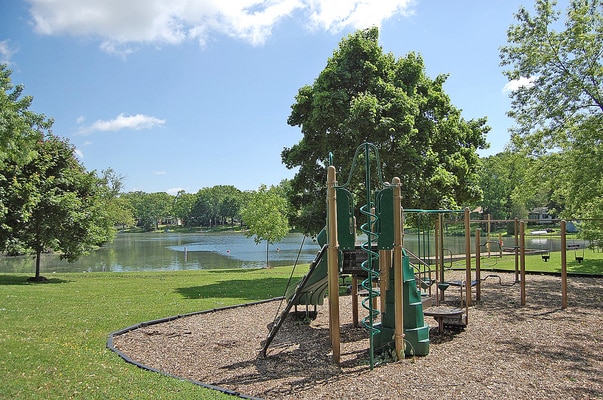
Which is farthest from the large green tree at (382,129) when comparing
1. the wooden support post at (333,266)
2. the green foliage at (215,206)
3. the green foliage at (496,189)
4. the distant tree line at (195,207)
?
the green foliage at (215,206)

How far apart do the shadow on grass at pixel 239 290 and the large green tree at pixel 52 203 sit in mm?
5965

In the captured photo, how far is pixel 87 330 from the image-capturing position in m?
8.93

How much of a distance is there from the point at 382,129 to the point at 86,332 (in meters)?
10.3

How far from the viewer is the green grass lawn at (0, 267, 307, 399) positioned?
548 centimetres

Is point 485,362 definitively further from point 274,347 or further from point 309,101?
Answer: point 309,101

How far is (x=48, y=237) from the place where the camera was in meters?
18.2

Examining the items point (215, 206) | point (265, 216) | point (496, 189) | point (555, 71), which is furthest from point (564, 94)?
point (215, 206)

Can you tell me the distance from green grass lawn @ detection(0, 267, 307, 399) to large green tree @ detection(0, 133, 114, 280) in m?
2.37

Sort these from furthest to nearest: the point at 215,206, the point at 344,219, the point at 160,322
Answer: the point at 215,206 < the point at 160,322 < the point at 344,219

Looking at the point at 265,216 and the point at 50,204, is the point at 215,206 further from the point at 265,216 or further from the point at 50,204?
the point at 50,204

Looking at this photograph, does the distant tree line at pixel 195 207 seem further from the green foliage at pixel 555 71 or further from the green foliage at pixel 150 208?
the green foliage at pixel 555 71

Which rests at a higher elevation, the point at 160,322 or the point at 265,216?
the point at 265,216

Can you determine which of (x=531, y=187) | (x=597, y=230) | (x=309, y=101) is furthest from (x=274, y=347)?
(x=597, y=230)

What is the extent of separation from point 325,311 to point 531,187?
33.2 ft
